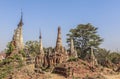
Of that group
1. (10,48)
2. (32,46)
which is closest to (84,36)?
(32,46)

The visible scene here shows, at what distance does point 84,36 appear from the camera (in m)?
54.1

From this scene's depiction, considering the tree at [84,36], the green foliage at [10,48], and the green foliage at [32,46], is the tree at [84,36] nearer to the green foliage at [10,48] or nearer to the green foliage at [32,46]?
the green foliage at [32,46]

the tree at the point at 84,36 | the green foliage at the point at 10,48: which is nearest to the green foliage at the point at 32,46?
the tree at the point at 84,36

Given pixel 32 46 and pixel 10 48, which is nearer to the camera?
pixel 10 48

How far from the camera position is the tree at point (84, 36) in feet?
175

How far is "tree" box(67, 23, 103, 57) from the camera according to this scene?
5344cm

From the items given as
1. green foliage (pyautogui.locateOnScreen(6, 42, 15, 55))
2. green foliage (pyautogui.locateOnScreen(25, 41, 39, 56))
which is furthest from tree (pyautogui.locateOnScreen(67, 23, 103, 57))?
green foliage (pyautogui.locateOnScreen(6, 42, 15, 55))

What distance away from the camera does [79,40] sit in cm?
5431

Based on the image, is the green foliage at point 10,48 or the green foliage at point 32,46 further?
the green foliage at point 32,46

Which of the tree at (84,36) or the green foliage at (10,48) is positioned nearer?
the green foliage at (10,48)

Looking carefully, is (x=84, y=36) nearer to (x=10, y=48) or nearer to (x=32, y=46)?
(x=32, y=46)

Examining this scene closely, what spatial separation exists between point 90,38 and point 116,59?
7.22m

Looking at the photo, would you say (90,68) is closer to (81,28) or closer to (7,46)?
(7,46)

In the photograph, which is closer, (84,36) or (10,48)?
(10,48)
